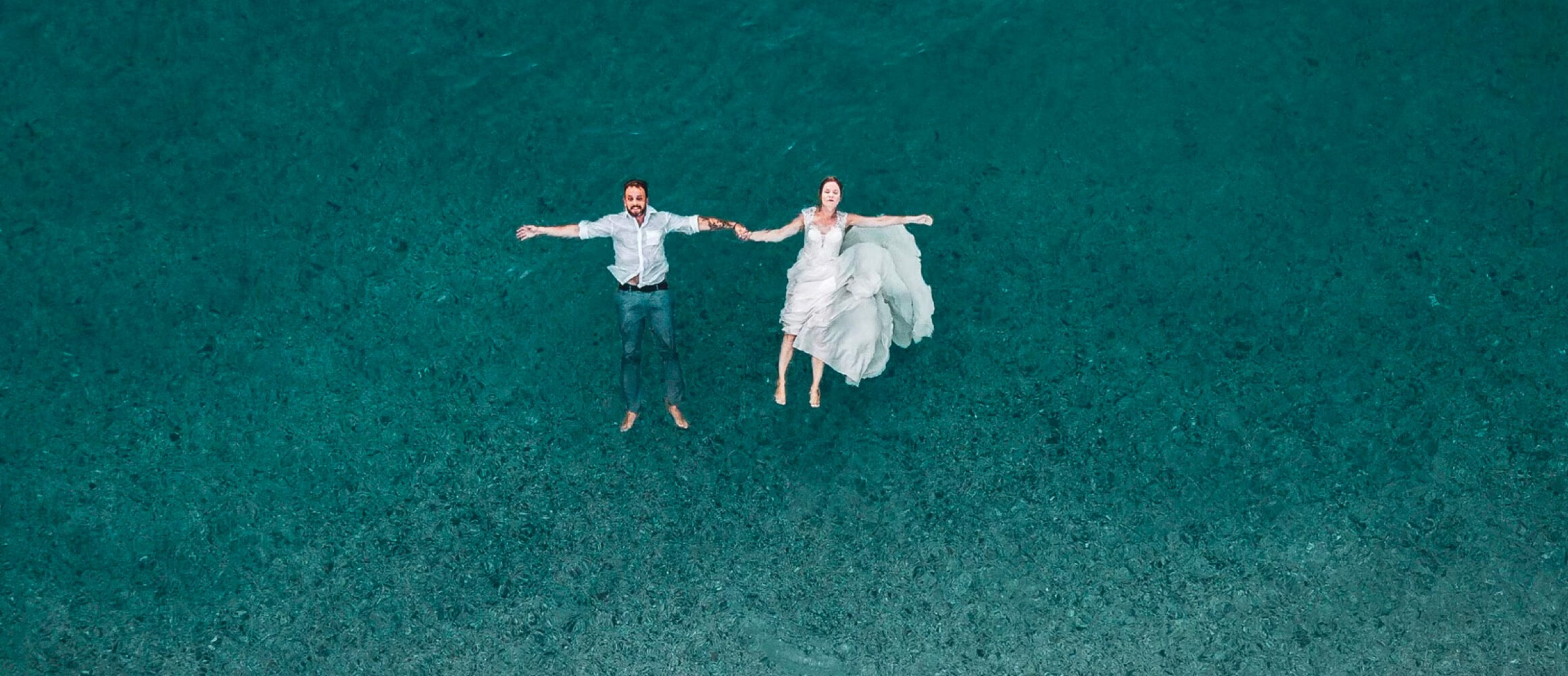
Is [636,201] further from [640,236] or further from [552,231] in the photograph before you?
[552,231]

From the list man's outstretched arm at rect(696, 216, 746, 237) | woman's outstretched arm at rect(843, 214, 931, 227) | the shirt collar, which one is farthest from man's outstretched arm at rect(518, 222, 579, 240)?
woman's outstretched arm at rect(843, 214, 931, 227)

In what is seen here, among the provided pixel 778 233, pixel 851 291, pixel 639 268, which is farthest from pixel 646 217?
pixel 851 291

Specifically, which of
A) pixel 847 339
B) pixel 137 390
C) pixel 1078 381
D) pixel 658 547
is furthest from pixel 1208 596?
pixel 137 390

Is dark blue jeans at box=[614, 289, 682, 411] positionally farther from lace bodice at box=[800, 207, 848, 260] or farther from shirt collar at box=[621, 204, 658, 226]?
lace bodice at box=[800, 207, 848, 260]

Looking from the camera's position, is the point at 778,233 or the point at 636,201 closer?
the point at 636,201

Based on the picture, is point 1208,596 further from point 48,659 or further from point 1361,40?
point 48,659

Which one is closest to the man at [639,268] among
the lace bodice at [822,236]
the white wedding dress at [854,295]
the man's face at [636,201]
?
the man's face at [636,201]
